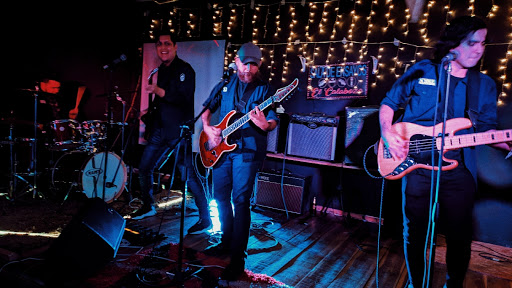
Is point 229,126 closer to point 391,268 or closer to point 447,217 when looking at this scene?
point 447,217

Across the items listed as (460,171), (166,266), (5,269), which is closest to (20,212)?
(5,269)

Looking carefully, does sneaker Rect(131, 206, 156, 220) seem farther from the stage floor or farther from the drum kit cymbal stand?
the drum kit cymbal stand

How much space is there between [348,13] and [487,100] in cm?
337

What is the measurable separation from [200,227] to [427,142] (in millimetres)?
2554

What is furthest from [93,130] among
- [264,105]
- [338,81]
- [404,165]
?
[404,165]

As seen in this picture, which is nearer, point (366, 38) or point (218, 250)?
point (218, 250)

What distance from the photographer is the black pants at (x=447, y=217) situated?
1855 mm

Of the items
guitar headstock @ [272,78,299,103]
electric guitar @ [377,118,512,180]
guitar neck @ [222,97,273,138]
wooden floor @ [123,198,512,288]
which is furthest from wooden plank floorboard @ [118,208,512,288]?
guitar headstock @ [272,78,299,103]

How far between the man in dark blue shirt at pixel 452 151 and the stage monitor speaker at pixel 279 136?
264cm

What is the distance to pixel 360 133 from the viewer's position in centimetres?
→ 392

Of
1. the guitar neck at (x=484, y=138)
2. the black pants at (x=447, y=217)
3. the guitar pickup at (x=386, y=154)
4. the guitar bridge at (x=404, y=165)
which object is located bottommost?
the black pants at (x=447, y=217)

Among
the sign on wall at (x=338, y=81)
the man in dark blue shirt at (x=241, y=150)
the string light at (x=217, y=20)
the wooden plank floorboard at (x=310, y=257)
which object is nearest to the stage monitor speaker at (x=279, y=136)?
the sign on wall at (x=338, y=81)

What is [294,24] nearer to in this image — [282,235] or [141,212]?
[282,235]

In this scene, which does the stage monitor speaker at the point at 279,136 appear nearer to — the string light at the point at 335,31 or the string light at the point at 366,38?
the string light at the point at 335,31
